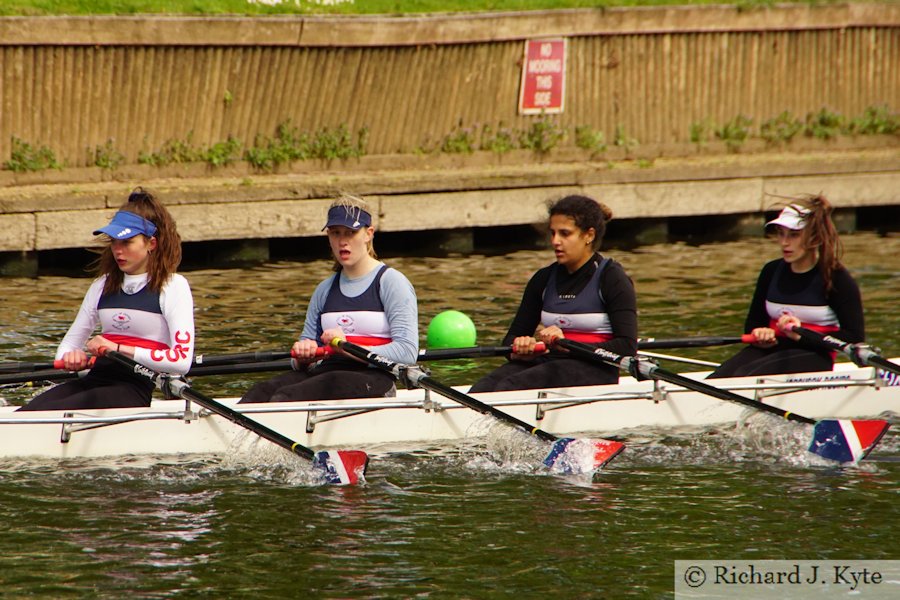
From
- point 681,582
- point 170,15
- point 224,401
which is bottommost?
point 681,582

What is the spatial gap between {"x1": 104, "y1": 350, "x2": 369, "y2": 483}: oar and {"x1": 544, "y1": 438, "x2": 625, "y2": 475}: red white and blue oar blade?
1.09m

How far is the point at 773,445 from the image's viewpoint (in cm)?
837

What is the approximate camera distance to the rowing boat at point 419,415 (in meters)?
7.54

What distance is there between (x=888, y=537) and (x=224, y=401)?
12.0 ft

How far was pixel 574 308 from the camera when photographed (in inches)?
330

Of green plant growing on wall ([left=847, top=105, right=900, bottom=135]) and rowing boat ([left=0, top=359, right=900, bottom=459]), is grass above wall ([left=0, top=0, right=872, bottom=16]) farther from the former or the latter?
rowing boat ([left=0, top=359, right=900, bottom=459])

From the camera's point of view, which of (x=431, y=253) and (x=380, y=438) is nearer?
(x=380, y=438)

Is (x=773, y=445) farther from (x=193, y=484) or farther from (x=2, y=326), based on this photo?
(x=2, y=326)

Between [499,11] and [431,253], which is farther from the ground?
[499,11]

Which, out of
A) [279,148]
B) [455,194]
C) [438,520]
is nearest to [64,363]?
[438,520]

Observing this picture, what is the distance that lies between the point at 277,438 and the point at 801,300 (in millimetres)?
3505

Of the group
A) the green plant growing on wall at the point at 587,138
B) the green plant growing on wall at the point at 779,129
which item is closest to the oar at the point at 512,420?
the green plant growing on wall at the point at 587,138

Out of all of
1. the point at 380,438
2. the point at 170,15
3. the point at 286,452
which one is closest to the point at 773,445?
the point at 380,438

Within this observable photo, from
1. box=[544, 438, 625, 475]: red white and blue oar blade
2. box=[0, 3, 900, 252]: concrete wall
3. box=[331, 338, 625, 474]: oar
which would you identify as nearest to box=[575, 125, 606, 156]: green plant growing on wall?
box=[0, 3, 900, 252]: concrete wall
